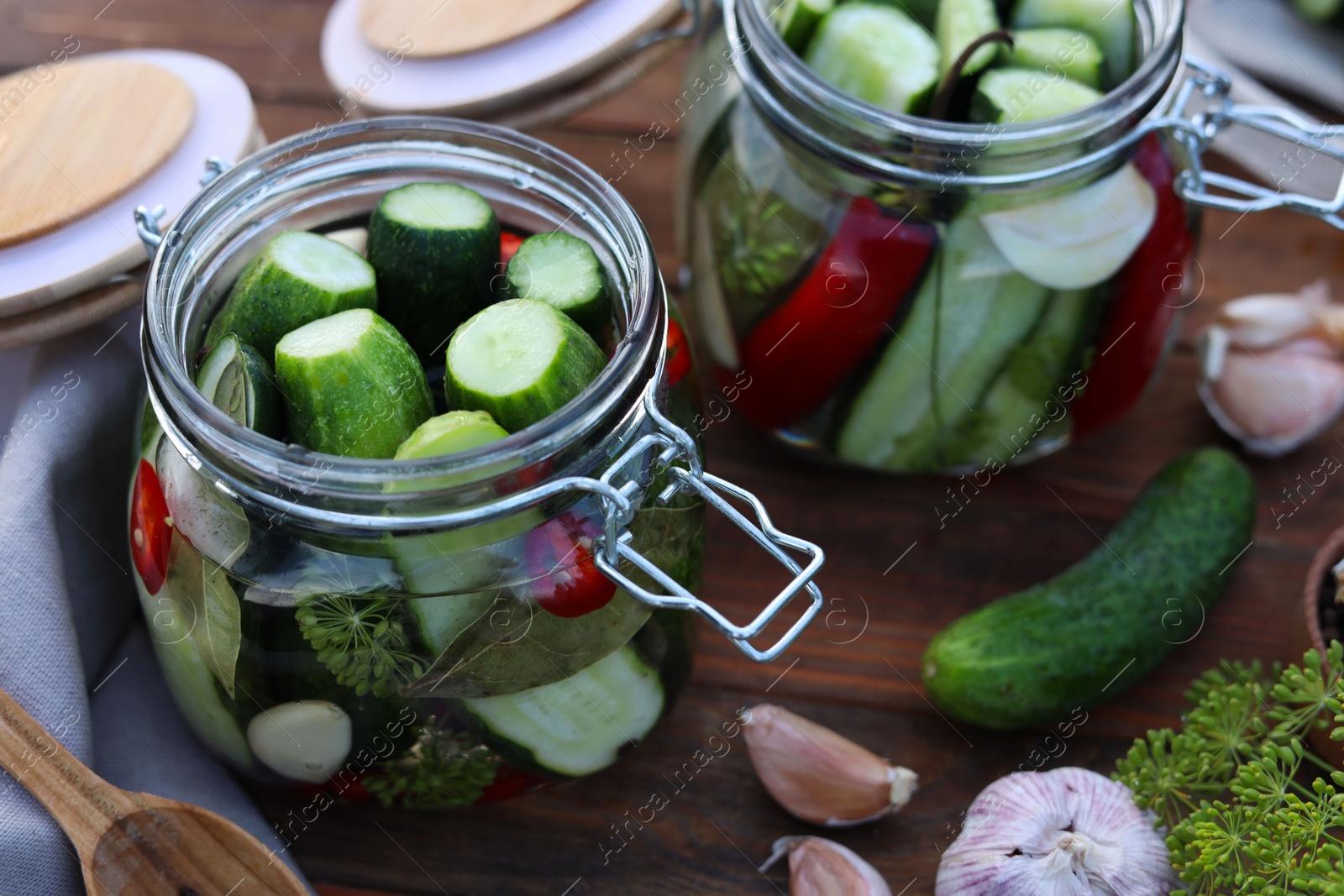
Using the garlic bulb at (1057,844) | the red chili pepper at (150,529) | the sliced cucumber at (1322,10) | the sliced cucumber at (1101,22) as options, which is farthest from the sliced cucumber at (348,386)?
the sliced cucumber at (1322,10)

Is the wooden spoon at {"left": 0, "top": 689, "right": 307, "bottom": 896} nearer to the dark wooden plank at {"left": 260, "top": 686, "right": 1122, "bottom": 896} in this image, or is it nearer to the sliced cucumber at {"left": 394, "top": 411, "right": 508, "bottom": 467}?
the dark wooden plank at {"left": 260, "top": 686, "right": 1122, "bottom": 896}

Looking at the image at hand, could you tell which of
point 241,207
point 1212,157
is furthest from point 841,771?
point 1212,157

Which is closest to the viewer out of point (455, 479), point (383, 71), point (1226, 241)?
point (455, 479)

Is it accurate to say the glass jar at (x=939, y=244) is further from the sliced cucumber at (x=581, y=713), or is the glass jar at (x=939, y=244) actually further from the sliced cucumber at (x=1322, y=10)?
the sliced cucumber at (x=1322, y=10)

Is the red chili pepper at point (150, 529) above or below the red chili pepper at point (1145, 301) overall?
below

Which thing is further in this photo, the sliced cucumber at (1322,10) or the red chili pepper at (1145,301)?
the sliced cucumber at (1322,10)

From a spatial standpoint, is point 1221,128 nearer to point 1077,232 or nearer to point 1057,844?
point 1077,232

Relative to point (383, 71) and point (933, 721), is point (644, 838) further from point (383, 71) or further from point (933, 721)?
point (383, 71)
